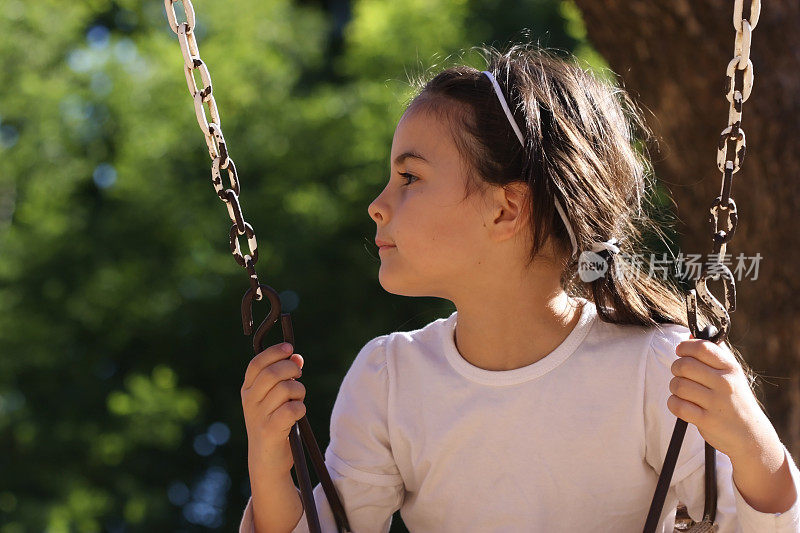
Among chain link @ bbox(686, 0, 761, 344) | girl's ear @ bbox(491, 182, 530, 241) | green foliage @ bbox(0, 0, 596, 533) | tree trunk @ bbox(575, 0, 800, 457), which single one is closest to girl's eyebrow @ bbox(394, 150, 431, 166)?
girl's ear @ bbox(491, 182, 530, 241)

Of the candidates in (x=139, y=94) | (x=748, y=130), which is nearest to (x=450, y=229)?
(x=748, y=130)

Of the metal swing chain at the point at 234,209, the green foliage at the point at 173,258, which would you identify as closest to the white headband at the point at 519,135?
the metal swing chain at the point at 234,209

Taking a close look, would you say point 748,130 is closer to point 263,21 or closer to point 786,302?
point 786,302

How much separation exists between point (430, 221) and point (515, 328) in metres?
0.19

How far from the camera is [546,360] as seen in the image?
49.5 inches

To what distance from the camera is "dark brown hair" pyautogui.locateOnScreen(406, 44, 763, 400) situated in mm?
1243

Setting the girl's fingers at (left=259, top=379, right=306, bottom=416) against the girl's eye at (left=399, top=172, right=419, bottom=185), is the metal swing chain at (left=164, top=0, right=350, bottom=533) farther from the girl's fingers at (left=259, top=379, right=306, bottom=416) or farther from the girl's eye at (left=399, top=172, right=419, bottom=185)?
the girl's eye at (left=399, top=172, right=419, bottom=185)

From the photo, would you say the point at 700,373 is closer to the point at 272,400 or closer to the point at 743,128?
the point at 272,400

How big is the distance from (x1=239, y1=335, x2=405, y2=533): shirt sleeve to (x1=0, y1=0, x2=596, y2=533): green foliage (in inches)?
61.5

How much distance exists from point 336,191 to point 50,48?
1.42 metres

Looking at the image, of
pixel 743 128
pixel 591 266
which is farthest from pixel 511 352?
pixel 743 128

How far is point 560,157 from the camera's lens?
1249mm

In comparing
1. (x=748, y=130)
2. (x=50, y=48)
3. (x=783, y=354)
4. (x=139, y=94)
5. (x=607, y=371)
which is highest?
(x=50, y=48)

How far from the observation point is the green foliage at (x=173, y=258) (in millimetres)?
3066
